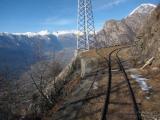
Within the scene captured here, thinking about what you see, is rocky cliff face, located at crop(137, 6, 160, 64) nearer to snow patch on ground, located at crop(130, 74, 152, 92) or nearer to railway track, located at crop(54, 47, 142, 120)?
snow patch on ground, located at crop(130, 74, 152, 92)

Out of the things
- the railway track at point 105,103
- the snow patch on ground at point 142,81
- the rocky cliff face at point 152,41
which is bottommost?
the railway track at point 105,103

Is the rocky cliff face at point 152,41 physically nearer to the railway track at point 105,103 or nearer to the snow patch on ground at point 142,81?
the snow patch on ground at point 142,81

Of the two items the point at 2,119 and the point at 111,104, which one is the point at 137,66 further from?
the point at 2,119

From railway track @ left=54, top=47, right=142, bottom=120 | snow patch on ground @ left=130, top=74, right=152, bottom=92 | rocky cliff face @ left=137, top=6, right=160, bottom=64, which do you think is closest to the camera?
railway track @ left=54, top=47, right=142, bottom=120

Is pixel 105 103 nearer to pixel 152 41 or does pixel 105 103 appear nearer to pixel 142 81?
pixel 142 81

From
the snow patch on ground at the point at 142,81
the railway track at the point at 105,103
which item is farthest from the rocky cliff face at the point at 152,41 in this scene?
the railway track at the point at 105,103

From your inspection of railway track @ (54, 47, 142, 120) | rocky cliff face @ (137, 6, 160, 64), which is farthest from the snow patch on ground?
rocky cliff face @ (137, 6, 160, 64)

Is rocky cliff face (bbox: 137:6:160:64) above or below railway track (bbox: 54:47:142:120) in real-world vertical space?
above

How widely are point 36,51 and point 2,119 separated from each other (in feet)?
28.1

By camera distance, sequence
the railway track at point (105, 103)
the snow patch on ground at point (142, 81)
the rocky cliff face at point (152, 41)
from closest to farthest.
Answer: the railway track at point (105, 103)
the snow patch on ground at point (142, 81)
the rocky cliff face at point (152, 41)

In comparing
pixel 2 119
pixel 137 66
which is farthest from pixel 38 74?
pixel 137 66

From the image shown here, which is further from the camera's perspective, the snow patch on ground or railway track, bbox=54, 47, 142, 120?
the snow patch on ground

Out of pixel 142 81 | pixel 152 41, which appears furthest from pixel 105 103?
pixel 152 41

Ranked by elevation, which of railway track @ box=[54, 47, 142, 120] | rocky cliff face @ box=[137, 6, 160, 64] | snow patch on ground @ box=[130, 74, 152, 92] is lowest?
railway track @ box=[54, 47, 142, 120]
